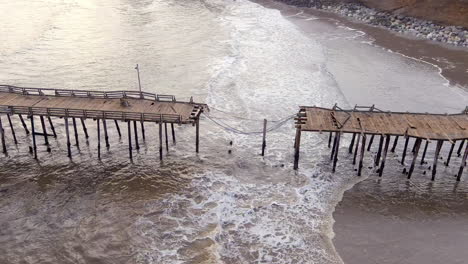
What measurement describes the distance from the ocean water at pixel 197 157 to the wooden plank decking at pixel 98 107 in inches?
125

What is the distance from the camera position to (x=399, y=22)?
2194 inches

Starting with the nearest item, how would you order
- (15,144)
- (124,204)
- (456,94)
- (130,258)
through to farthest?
(130,258) → (124,204) → (15,144) → (456,94)

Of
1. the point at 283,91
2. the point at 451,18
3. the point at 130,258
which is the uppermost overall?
the point at 451,18

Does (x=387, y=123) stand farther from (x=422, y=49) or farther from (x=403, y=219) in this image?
(x=422, y=49)

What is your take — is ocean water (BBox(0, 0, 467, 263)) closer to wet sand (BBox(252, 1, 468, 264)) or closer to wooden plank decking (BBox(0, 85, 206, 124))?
wet sand (BBox(252, 1, 468, 264))

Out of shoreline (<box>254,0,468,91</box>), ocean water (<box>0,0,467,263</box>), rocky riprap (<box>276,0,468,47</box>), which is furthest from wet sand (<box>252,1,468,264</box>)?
rocky riprap (<box>276,0,468,47</box>)

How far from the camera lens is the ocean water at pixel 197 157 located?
61.3 feet

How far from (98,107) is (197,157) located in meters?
6.66

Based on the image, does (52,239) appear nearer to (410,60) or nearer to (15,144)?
(15,144)

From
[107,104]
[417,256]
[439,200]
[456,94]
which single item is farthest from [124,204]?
[456,94]

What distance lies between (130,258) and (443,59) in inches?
1602

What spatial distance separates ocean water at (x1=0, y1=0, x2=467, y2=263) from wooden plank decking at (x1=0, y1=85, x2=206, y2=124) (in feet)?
10.4

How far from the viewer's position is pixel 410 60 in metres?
44.6

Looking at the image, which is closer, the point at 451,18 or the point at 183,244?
the point at 183,244
